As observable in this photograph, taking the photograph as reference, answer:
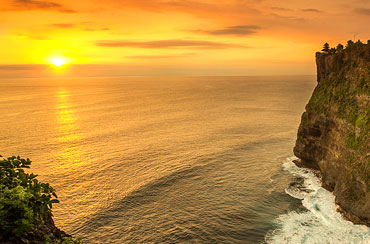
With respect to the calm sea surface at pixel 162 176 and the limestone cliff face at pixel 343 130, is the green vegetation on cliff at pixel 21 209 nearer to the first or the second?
the calm sea surface at pixel 162 176

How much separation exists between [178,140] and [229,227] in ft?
129

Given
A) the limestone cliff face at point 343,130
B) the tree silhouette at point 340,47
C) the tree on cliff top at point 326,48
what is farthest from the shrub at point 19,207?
the tree on cliff top at point 326,48

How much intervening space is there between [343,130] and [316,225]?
47.5ft

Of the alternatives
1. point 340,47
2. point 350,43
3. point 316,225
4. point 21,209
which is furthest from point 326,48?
point 21,209

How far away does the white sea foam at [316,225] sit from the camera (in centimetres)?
3012

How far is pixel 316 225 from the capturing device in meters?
33.6

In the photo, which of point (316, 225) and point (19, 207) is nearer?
point (19, 207)

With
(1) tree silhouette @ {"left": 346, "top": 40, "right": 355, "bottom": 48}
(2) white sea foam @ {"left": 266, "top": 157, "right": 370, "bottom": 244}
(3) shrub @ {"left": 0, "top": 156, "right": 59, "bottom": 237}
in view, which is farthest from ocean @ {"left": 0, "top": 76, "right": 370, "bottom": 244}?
(3) shrub @ {"left": 0, "top": 156, "right": 59, "bottom": 237}

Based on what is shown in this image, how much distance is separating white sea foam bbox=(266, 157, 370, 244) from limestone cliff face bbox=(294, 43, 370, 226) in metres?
1.54

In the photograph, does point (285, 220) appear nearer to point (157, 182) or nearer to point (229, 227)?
point (229, 227)

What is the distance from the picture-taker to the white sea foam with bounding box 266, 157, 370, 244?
30125 mm

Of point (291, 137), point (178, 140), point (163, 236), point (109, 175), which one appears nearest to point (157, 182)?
point (109, 175)

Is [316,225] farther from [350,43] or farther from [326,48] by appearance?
[326,48]

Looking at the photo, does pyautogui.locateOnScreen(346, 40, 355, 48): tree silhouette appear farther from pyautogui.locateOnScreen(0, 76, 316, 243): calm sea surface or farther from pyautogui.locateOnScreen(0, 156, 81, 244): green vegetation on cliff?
pyautogui.locateOnScreen(0, 156, 81, 244): green vegetation on cliff
